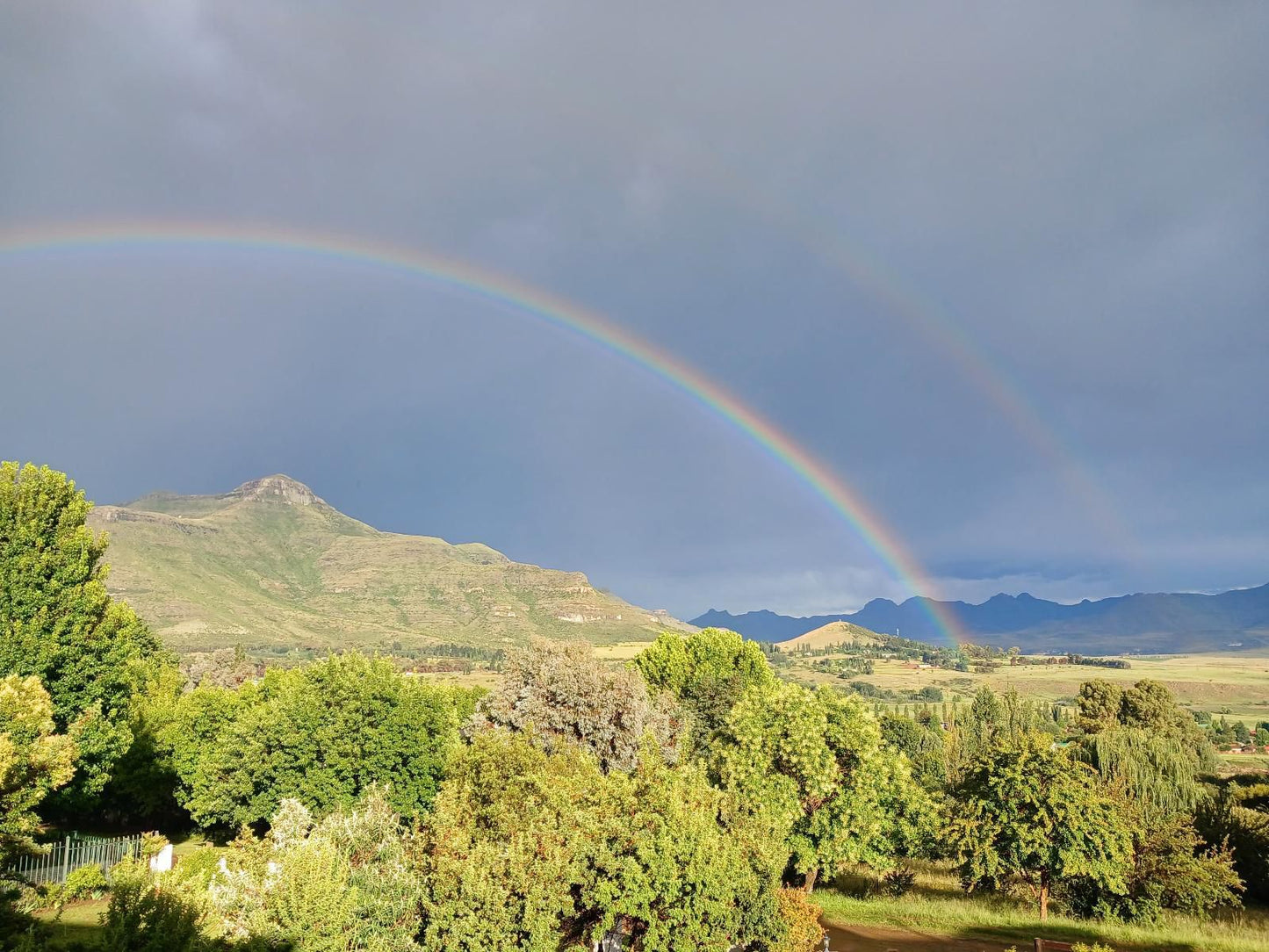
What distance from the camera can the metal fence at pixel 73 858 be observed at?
29.9 metres

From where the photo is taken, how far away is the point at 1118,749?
2106 inches

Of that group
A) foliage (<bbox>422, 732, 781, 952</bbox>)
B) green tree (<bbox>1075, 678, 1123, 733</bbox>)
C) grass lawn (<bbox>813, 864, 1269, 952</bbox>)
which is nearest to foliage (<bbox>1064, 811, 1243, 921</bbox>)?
grass lawn (<bbox>813, 864, 1269, 952</bbox>)

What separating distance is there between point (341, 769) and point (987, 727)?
95.9 m

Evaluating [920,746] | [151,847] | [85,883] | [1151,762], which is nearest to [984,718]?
[920,746]

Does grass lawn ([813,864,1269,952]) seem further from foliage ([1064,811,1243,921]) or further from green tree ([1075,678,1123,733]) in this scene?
green tree ([1075,678,1123,733])

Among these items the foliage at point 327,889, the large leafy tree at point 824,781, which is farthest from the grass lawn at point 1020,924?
the foliage at point 327,889

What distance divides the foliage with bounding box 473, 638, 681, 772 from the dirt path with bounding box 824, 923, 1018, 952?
11104 millimetres

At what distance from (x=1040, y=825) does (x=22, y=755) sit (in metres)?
35.1

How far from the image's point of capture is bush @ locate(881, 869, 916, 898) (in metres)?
38.9

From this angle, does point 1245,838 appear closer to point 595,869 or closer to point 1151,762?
point 1151,762

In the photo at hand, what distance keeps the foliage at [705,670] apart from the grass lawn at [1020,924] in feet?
61.3

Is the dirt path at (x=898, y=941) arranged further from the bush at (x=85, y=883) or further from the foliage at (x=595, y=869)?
the bush at (x=85, y=883)

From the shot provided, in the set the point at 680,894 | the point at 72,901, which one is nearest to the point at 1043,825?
the point at 680,894

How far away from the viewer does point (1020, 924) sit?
→ 3088cm
